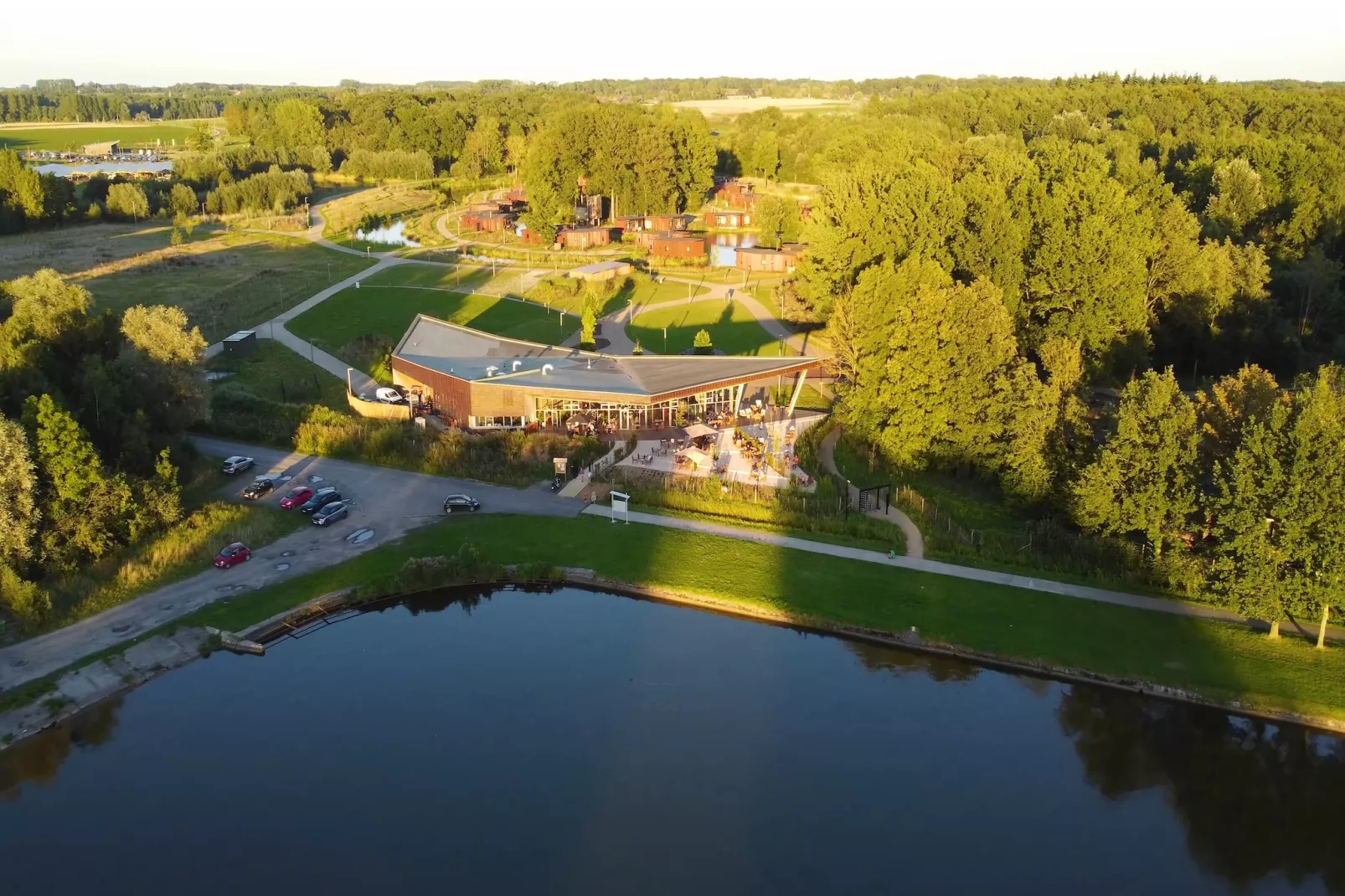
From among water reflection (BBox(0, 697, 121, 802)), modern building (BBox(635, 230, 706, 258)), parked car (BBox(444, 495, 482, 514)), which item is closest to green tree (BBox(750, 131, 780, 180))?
modern building (BBox(635, 230, 706, 258))

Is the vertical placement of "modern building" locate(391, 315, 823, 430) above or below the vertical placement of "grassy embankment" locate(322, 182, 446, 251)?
below

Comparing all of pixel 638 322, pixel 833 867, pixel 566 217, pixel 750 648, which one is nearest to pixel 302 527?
pixel 750 648

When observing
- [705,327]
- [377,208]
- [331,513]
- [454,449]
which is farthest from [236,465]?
[377,208]

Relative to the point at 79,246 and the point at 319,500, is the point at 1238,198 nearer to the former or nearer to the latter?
the point at 319,500

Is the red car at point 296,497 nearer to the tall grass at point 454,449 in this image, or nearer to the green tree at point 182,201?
the tall grass at point 454,449

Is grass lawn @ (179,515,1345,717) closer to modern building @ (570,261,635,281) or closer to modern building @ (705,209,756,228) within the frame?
modern building @ (570,261,635,281)

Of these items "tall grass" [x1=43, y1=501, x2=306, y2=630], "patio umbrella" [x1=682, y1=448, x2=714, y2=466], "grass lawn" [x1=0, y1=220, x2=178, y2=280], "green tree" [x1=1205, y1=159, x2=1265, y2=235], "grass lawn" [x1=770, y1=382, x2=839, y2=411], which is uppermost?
"green tree" [x1=1205, y1=159, x2=1265, y2=235]

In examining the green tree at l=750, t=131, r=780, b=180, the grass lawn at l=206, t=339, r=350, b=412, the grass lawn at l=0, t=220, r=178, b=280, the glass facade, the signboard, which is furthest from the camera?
the green tree at l=750, t=131, r=780, b=180
